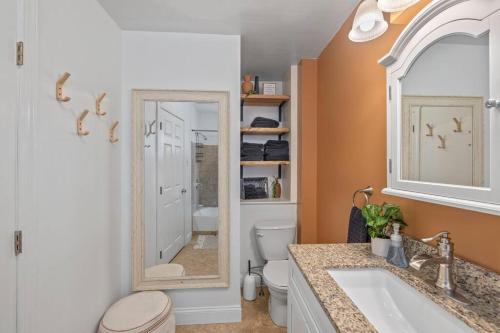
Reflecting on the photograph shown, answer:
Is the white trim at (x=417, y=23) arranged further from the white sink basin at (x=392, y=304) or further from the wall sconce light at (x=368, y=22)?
the white sink basin at (x=392, y=304)

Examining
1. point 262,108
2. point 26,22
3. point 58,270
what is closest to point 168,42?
point 26,22

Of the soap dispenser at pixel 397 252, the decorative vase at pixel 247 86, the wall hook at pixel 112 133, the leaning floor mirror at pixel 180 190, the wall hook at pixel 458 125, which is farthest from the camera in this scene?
the decorative vase at pixel 247 86

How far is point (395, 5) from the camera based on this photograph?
993 millimetres

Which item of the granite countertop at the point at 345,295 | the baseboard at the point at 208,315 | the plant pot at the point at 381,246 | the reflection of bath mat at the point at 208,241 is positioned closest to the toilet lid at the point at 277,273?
the baseboard at the point at 208,315

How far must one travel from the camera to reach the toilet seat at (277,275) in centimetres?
184

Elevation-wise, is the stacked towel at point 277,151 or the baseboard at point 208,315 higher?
the stacked towel at point 277,151

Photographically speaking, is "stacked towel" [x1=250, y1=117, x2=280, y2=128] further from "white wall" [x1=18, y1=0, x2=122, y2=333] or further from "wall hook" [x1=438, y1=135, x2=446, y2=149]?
"wall hook" [x1=438, y1=135, x2=446, y2=149]

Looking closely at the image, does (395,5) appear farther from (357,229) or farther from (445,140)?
(357,229)

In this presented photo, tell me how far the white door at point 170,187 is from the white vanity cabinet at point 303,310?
3.72 feet

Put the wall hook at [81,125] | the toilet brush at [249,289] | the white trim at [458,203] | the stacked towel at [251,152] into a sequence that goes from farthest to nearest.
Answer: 1. the stacked towel at [251,152]
2. the toilet brush at [249,289]
3. the wall hook at [81,125]
4. the white trim at [458,203]

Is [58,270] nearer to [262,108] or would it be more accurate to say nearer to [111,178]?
[111,178]

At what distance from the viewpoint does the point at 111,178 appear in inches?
69.6

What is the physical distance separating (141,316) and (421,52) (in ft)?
6.52

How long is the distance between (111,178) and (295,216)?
176cm
